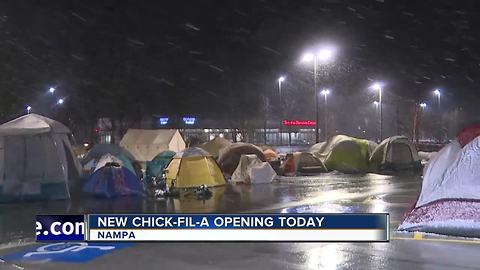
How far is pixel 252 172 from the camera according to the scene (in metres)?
22.5

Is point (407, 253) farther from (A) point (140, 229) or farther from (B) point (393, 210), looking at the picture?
(B) point (393, 210)

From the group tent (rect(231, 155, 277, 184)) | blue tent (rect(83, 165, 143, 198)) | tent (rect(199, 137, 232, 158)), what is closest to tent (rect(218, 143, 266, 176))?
tent (rect(231, 155, 277, 184))

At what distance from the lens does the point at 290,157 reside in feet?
95.5

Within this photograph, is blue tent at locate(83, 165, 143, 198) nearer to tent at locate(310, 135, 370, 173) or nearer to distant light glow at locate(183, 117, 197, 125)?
tent at locate(310, 135, 370, 173)

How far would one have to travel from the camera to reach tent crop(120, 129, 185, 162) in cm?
3359

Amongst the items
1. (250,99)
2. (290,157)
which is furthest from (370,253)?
(250,99)

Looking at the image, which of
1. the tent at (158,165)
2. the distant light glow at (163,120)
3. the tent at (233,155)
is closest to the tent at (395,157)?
the tent at (233,155)

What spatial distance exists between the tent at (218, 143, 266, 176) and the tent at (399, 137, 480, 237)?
50.3 feet

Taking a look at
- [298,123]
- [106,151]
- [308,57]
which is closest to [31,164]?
[106,151]

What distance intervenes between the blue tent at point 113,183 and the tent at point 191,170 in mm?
1668

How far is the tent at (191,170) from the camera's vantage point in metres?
19.4

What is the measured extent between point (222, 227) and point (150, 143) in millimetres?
26855

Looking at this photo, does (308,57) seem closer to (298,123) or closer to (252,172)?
(252,172)

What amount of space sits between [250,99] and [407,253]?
63376mm
